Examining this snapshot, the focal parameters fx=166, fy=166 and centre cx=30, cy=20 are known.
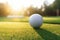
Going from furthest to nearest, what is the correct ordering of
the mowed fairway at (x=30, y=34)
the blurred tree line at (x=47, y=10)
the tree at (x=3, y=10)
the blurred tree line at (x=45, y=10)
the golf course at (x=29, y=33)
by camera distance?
the tree at (x=3, y=10) < the blurred tree line at (x=45, y=10) < the blurred tree line at (x=47, y=10) < the golf course at (x=29, y=33) < the mowed fairway at (x=30, y=34)

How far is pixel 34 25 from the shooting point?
10.4 metres

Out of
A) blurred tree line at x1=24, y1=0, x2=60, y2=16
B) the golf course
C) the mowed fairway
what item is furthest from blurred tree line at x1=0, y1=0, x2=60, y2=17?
the mowed fairway

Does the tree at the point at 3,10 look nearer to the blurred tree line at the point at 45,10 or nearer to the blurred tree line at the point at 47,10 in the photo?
the blurred tree line at the point at 45,10

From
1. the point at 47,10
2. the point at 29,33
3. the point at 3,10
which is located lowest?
the point at 47,10

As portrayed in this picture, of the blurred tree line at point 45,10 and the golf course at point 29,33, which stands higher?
the golf course at point 29,33

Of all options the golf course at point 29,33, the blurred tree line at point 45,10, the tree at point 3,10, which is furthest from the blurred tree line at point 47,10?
the golf course at point 29,33

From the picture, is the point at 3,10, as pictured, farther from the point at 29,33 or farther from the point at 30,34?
the point at 30,34

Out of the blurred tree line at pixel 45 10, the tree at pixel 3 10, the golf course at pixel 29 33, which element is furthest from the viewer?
the tree at pixel 3 10

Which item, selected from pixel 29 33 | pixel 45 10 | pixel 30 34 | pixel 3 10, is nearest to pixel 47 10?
pixel 45 10

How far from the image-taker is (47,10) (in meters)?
35.0

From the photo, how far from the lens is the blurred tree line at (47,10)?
107 feet

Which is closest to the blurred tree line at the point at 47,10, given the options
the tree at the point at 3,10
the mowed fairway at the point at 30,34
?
the tree at the point at 3,10

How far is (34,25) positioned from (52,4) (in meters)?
25.7

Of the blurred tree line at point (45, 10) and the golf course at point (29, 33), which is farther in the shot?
the blurred tree line at point (45, 10)
